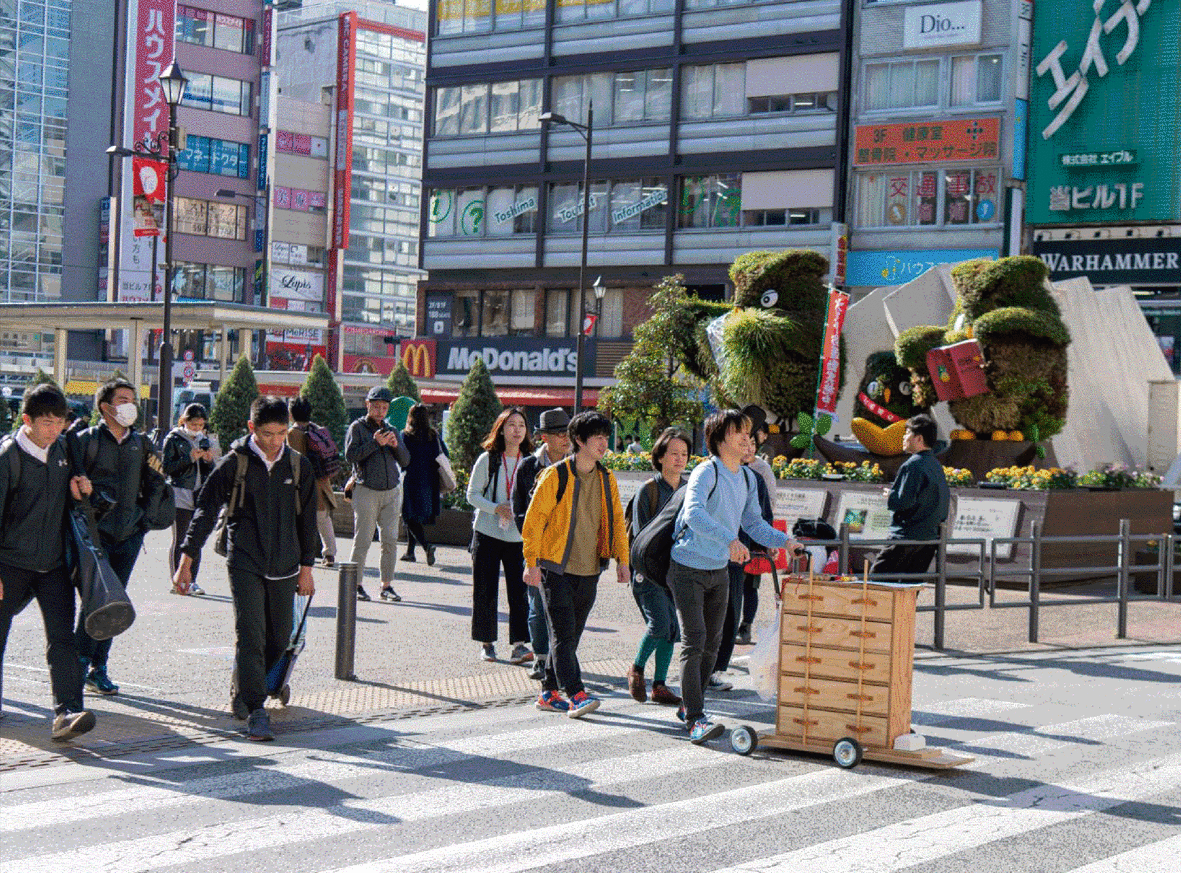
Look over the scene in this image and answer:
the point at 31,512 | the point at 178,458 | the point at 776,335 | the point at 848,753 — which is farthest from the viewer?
the point at 776,335

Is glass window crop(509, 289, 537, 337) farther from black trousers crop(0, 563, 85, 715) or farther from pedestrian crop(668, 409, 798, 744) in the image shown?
black trousers crop(0, 563, 85, 715)

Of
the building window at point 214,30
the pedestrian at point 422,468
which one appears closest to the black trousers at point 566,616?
the pedestrian at point 422,468

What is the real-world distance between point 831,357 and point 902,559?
11.4m

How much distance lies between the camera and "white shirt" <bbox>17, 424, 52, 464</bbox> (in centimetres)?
812

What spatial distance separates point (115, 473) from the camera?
9.48m

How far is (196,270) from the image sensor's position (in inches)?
2955

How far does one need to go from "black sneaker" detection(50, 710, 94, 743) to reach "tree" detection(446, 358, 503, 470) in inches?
768

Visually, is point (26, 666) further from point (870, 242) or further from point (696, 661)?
point (870, 242)

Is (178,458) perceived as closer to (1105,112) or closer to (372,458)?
(372,458)

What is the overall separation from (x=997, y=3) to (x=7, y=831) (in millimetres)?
42815

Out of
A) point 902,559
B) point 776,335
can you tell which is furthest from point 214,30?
point 902,559

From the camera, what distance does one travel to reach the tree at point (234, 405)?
41.0 meters

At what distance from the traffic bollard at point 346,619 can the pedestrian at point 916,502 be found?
174 inches

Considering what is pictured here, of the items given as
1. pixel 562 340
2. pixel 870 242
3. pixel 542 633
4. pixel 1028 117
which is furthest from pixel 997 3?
pixel 542 633
